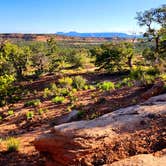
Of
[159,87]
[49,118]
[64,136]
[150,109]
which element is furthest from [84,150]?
[49,118]

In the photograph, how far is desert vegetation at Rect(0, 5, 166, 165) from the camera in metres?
13.0

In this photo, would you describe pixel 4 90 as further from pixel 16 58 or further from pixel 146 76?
pixel 16 58

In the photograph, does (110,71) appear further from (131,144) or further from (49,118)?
(131,144)

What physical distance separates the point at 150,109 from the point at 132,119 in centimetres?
76

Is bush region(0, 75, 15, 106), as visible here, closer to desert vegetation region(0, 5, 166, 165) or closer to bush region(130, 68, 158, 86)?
desert vegetation region(0, 5, 166, 165)

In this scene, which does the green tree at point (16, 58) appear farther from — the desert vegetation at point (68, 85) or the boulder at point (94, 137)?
the boulder at point (94, 137)

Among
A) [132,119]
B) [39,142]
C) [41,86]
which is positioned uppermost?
[132,119]

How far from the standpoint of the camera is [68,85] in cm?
2862

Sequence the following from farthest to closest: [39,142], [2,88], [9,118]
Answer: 1. [2,88]
2. [9,118]
3. [39,142]

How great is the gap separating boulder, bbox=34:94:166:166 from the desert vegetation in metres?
1.17

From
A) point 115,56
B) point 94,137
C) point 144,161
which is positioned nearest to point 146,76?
point 94,137

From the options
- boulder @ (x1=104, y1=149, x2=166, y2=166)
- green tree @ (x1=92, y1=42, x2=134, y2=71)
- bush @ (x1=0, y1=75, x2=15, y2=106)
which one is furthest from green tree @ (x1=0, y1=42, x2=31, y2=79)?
boulder @ (x1=104, y1=149, x2=166, y2=166)

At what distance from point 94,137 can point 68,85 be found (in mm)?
21216

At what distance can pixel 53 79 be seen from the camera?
3734 centimetres
